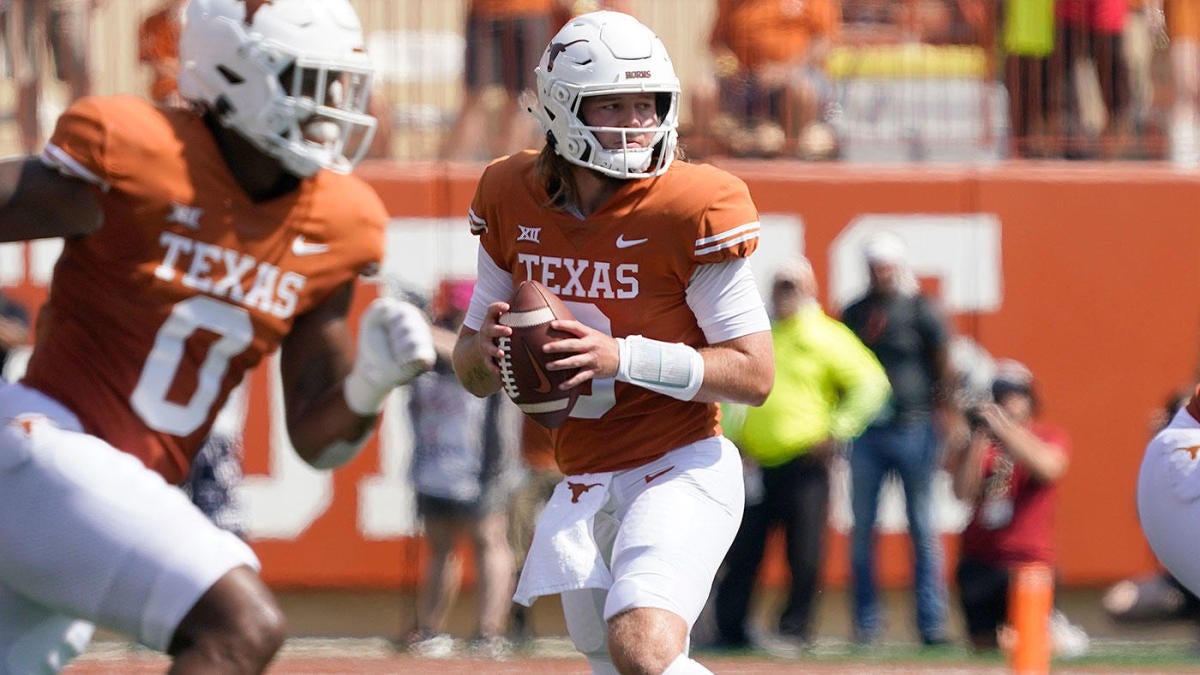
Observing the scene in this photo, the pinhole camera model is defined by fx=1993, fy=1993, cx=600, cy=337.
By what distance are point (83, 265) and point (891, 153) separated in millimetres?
6900

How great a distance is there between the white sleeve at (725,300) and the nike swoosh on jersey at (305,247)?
89 centimetres

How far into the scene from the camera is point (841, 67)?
36.2 feet

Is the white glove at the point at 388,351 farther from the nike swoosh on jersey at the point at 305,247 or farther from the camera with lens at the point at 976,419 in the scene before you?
the camera with lens at the point at 976,419

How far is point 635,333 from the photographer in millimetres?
4598

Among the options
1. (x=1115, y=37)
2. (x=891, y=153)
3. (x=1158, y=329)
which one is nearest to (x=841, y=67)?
(x=891, y=153)

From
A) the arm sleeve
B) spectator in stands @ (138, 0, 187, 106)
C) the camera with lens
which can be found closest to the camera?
the camera with lens

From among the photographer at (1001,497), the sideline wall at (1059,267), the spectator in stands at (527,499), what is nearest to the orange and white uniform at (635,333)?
the photographer at (1001,497)

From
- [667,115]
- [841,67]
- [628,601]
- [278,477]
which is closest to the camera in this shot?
[628,601]

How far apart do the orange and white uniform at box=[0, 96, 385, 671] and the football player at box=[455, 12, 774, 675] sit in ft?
1.51

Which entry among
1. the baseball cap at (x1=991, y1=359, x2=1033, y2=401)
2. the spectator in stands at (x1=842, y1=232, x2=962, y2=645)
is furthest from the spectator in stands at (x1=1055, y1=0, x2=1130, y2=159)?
the baseball cap at (x1=991, y1=359, x2=1033, y2=401)

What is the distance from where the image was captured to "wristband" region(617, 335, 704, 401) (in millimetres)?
4410

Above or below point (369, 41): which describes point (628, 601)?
below

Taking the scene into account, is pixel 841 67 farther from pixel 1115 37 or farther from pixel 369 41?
pixel 369 41

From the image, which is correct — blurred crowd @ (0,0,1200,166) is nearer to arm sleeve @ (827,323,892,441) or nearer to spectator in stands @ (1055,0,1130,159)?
spectator in stands @ (1055,0,1130,159)
